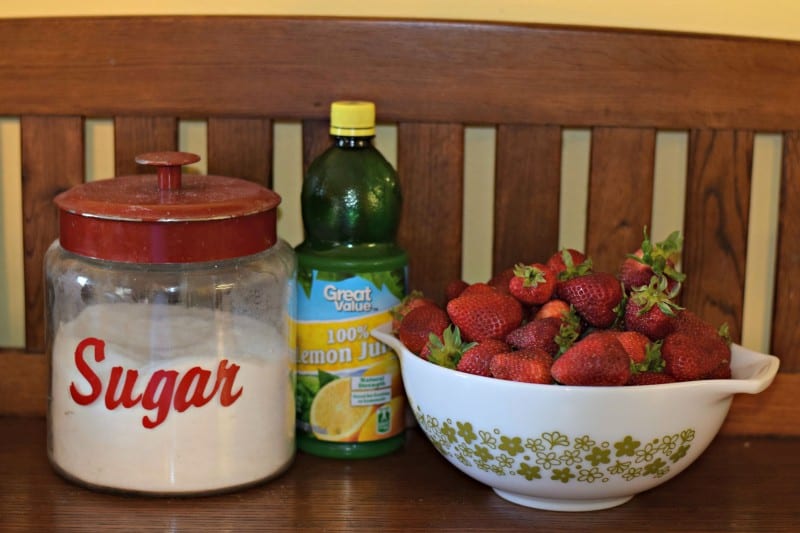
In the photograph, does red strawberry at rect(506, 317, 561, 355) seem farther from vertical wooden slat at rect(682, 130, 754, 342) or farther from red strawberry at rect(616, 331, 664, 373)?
vertical wooden slat at rect(682, 130, 754, 342)

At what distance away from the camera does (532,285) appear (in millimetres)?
927

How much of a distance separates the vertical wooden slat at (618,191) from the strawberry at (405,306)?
20 cm

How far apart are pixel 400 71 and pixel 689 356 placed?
1.29 ft

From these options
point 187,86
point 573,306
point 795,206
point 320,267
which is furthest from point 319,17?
point 795,206

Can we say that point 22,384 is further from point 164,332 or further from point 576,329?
point 576,329

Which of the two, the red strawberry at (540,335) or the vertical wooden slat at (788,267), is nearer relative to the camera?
the red strawberry at (540,335)

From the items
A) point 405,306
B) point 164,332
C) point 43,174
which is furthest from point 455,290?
point 43,174

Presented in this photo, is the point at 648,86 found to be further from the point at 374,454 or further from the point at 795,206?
the point at 374,454

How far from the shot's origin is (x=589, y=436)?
34.1 inches

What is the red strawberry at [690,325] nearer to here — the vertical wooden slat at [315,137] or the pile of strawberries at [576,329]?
the pile of strawberries at [576,329]

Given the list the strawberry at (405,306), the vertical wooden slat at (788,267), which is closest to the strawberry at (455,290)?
the strawberry at (405,306)

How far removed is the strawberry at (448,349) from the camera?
0.91 m

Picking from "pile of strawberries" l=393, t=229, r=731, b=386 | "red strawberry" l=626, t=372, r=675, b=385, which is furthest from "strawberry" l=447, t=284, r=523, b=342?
"red strawberry" l=626, t=372, r=675, b=385

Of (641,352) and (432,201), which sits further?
(432,201)
